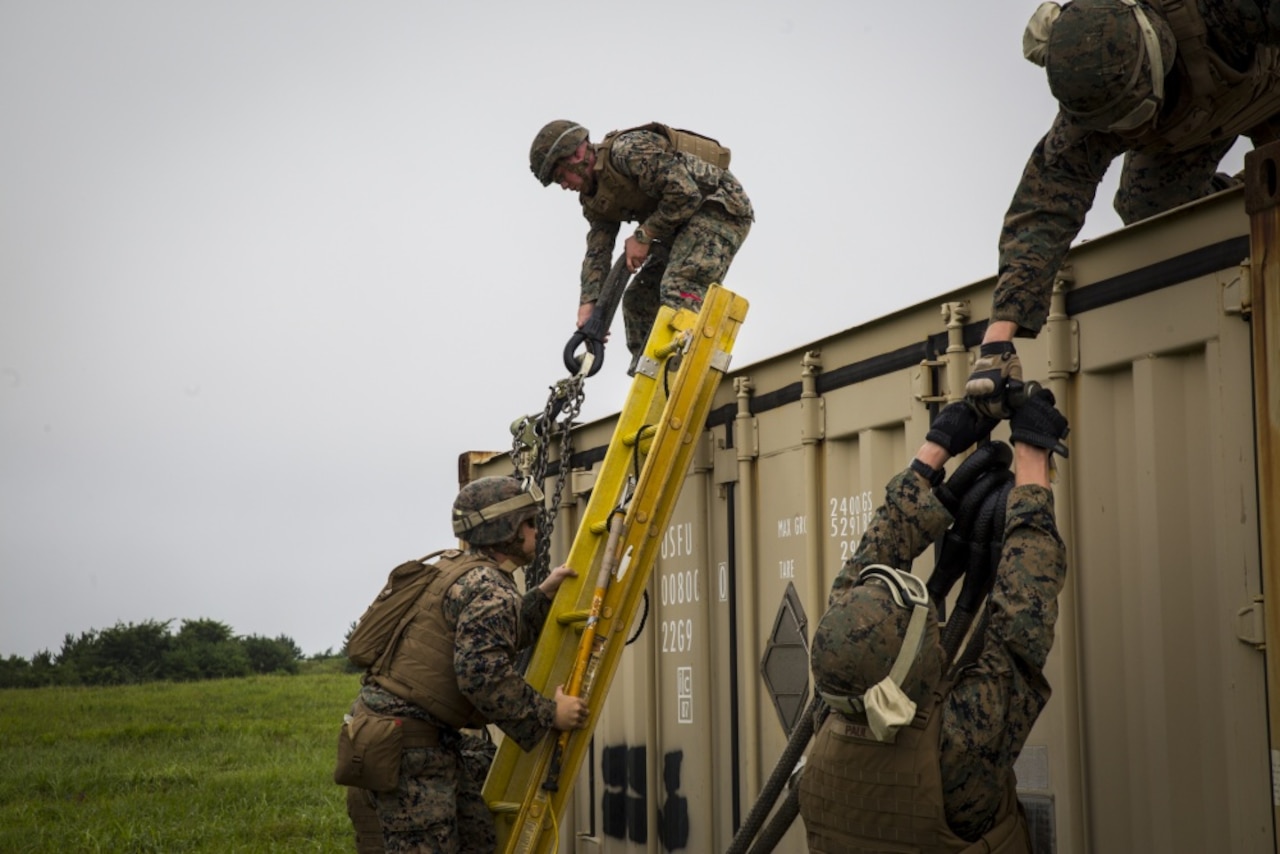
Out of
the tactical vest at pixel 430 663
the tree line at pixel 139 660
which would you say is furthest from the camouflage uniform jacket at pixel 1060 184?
the tree line at pixel 139 660

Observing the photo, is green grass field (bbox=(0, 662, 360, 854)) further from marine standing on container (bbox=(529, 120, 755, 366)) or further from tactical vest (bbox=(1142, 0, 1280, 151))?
tactical vest (bbox=(1142, 0, 1280, 151))

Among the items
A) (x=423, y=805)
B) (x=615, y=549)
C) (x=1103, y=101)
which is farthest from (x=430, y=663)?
(x=1103, y=101)

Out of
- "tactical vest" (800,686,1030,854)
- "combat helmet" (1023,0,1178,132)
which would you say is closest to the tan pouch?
"tactical vest" (800,686,1030,854)

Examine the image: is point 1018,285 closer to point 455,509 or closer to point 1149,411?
point 1149,411

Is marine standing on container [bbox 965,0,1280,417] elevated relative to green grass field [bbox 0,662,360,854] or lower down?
elevated

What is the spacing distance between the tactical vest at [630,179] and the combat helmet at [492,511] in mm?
1675

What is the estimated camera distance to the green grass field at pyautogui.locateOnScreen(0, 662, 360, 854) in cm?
925

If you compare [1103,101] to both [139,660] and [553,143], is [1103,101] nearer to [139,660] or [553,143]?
[553,143]

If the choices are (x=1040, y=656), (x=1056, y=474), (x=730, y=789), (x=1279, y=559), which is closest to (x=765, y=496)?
(x=730, y=789)

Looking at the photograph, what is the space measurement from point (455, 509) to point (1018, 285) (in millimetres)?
2119

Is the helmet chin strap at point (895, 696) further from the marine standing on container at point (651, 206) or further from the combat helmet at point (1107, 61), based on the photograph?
the marine standing on container at point (651, 206)

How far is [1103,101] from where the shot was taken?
3549 mm

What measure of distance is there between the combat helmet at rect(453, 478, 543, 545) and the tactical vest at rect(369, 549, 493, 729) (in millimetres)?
156

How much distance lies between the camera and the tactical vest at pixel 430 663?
15.6ft
